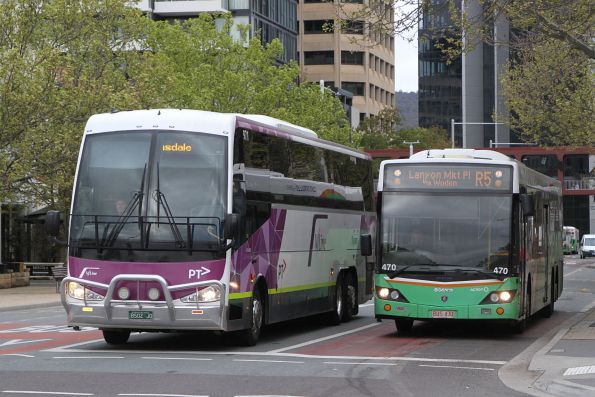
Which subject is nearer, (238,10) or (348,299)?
(348,299)

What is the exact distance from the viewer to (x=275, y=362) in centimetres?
1655

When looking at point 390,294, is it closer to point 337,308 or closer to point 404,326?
point 404,326

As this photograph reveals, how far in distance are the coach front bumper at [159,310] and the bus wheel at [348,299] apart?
802cm

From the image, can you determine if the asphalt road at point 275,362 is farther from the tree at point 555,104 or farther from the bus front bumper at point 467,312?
the tree at point 555,104

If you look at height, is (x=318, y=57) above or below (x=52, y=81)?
above

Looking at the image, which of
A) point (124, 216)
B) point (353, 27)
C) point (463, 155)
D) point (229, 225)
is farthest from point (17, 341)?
point (463, 155)

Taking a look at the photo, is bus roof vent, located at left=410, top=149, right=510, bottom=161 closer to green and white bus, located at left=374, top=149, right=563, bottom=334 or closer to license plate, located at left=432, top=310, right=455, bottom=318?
green and white bus, located at left=374, top=149, right=563, bottom=334

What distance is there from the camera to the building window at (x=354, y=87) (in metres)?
140

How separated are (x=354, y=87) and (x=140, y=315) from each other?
12505 cm

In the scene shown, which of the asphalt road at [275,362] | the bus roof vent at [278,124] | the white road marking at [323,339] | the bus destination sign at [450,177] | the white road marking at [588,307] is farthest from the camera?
the white road marking at [588,307]

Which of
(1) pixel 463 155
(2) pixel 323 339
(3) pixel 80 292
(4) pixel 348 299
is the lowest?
(2) pixel 323 339

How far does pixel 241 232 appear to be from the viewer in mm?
18234

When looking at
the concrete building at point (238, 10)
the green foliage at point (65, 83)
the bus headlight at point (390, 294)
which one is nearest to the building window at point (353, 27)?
the bus headlight at point (390, 294)

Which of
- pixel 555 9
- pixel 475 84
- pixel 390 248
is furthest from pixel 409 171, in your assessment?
pixel 475 84
